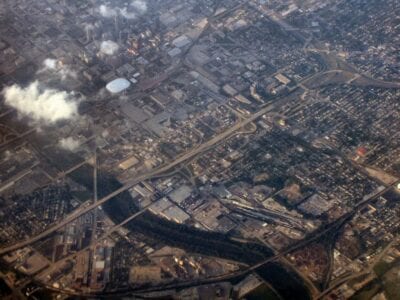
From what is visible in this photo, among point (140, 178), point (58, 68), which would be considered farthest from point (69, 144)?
point (58, 68)

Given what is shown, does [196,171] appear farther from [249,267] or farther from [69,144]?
[69,144]

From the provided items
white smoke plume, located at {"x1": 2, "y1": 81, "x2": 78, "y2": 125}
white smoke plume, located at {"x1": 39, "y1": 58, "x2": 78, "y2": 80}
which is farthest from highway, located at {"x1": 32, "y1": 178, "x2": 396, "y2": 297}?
white smoke plume, located at {"x1": 39, "y1": 58, "x2": 78, "y2": 80}

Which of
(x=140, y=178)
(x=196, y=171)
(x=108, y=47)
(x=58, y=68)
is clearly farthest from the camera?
(x=108, y=47)

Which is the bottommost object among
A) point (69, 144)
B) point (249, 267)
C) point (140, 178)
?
point (249, 267)

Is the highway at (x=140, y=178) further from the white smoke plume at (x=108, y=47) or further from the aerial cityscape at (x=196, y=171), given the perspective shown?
the white smoke plume at (x=108, y=47)

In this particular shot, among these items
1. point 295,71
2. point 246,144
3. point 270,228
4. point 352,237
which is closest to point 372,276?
point 352,237
